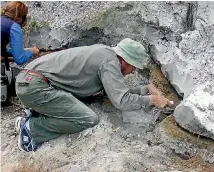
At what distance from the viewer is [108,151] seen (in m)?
4.07

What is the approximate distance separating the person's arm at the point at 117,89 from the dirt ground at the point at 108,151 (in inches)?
11.7

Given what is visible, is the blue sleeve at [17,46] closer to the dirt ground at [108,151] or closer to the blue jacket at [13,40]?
the blue jacket at [13,40]

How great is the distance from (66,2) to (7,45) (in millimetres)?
1212

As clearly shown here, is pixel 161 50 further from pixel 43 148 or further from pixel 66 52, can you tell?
pixel 43 148

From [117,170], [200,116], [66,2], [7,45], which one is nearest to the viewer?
[117,170]

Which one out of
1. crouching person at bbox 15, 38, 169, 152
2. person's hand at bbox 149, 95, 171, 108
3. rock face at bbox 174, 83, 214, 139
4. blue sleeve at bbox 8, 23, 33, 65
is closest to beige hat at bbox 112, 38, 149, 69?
crouching person at bbox 15, 38, 169, 152

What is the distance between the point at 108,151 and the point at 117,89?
1.69 ft

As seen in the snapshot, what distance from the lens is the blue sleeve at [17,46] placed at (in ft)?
14.8

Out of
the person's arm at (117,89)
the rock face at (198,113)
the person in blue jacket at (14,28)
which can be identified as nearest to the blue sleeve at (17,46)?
the person in blue jacket at (14,28)

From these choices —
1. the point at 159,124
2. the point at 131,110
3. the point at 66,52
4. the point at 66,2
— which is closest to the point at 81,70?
the point at 66,52

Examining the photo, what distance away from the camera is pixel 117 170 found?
3.83 m

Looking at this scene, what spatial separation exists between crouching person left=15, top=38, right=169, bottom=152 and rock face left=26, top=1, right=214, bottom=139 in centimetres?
34

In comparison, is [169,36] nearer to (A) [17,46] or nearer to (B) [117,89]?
(B) [117,89]

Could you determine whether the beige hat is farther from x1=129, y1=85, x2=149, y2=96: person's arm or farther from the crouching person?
x1=129, y1=85, x2=149, y2=96: person's arm
